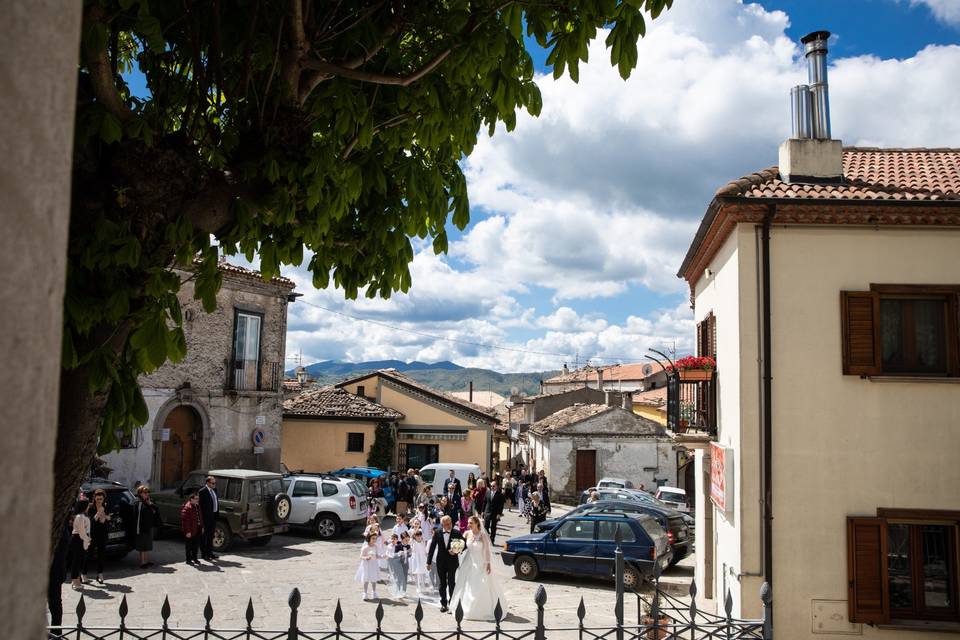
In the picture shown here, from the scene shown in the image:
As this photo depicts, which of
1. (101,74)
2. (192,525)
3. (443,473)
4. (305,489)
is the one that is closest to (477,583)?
(192,525)

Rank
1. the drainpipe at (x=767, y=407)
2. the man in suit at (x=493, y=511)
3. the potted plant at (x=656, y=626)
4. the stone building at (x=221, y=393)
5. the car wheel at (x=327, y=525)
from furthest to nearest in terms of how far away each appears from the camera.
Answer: the stone building at (x=221, y=393) → the man in suit at (x=493, y=511) → the car wheel at (x=327, y=525) → the drainpipe at (x=767, y=407) → the potted plant at (x=656, y=626)

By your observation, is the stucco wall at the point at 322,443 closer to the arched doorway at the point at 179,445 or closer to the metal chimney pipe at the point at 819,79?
the arched doorway at the point at 179,445

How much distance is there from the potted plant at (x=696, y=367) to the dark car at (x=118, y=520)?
11.8 meters

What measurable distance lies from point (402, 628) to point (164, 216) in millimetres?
10028

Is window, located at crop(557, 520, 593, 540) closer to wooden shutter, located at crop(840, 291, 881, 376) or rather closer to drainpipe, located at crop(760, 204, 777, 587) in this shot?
drainpipe, located at crop(760, 204, 777, 587)

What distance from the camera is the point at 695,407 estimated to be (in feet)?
47.4

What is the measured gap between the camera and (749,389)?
37.1 feet

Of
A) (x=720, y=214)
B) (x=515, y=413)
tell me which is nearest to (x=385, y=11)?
(x=720, y=214)

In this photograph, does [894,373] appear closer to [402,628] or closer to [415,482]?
[402,628]

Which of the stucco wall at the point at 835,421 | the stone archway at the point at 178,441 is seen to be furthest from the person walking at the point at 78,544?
the stucco wall at the point at 835,421

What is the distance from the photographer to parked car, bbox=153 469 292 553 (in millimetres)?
17688

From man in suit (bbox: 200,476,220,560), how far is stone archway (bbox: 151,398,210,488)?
750 cm

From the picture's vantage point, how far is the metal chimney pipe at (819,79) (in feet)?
41.7

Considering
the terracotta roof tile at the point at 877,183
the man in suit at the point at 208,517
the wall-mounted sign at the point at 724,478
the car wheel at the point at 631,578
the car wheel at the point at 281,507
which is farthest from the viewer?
the car wheel at the point at 281,507
